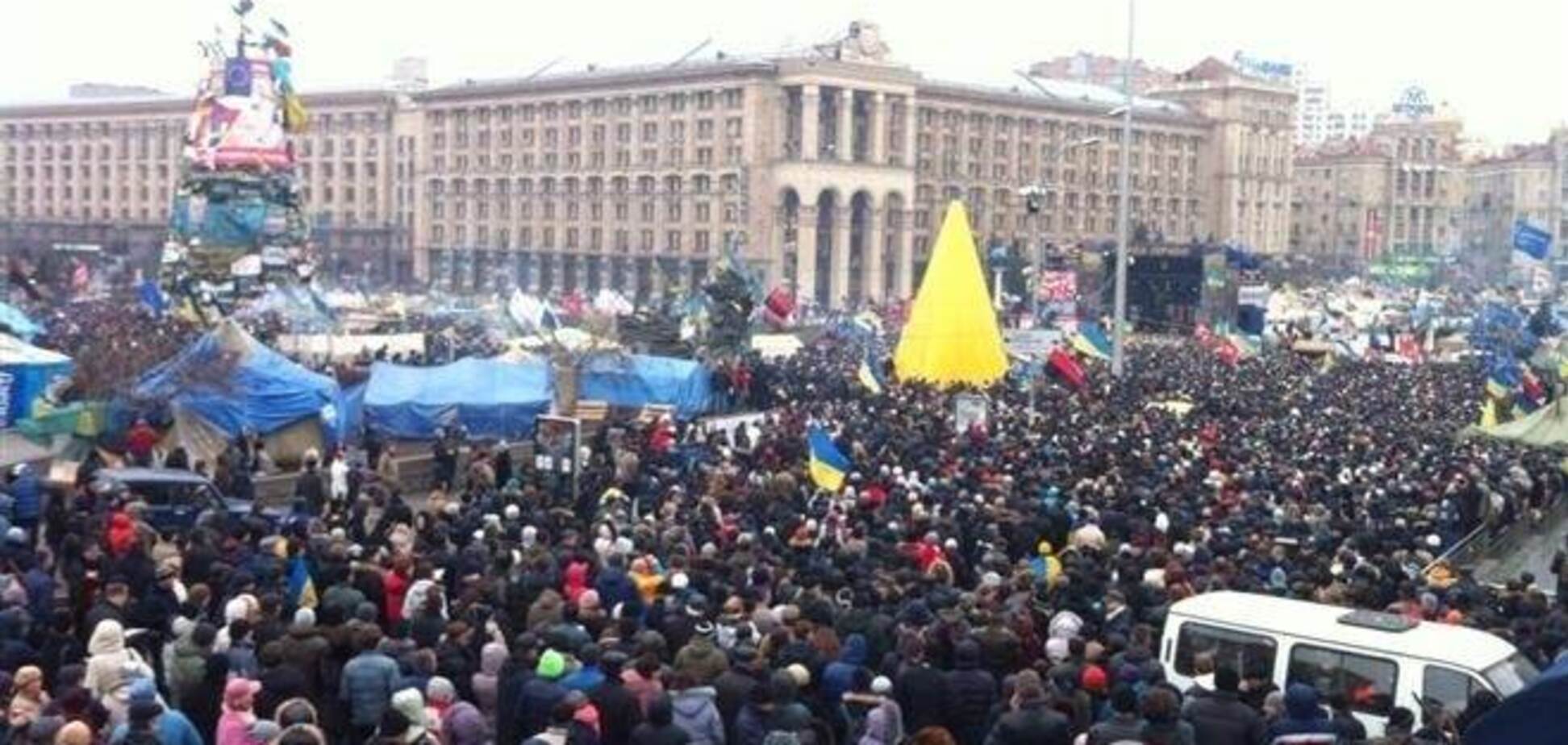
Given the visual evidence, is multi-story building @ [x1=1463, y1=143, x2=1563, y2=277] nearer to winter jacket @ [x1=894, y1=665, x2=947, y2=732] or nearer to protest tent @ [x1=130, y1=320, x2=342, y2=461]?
protest tent @ [x1=130, y1=320, x2=342, y2=461]

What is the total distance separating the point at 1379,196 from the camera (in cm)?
14275

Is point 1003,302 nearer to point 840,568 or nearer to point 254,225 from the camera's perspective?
point 254,225

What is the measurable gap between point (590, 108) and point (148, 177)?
39.8 meters

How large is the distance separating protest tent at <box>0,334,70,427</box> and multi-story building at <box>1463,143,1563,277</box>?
456ft

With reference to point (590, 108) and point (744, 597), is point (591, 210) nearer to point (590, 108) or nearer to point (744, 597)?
point (590, 108)

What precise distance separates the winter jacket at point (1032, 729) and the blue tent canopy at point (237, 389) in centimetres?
1649

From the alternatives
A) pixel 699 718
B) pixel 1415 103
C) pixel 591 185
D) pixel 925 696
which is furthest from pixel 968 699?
pixel 1415 103

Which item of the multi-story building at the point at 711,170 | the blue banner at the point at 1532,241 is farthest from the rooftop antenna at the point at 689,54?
the blue banner at the point at 1532,241

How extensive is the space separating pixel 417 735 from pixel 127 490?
32.1 feet

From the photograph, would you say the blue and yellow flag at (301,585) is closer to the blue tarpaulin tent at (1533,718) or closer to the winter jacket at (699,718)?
the winter jacket at (699,718)

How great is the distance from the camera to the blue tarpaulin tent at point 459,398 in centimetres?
2645

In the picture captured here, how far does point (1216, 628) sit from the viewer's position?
1070 cm

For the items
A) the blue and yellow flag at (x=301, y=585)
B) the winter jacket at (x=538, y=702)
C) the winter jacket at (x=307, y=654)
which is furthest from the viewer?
the blue and yellow flag at (x=301, y=585)

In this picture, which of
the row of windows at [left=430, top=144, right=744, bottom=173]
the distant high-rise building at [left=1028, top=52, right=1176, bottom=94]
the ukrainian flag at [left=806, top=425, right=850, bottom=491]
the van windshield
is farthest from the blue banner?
the distant high-rise building at [left=1028, top=52, right=1176, bottom=94]
